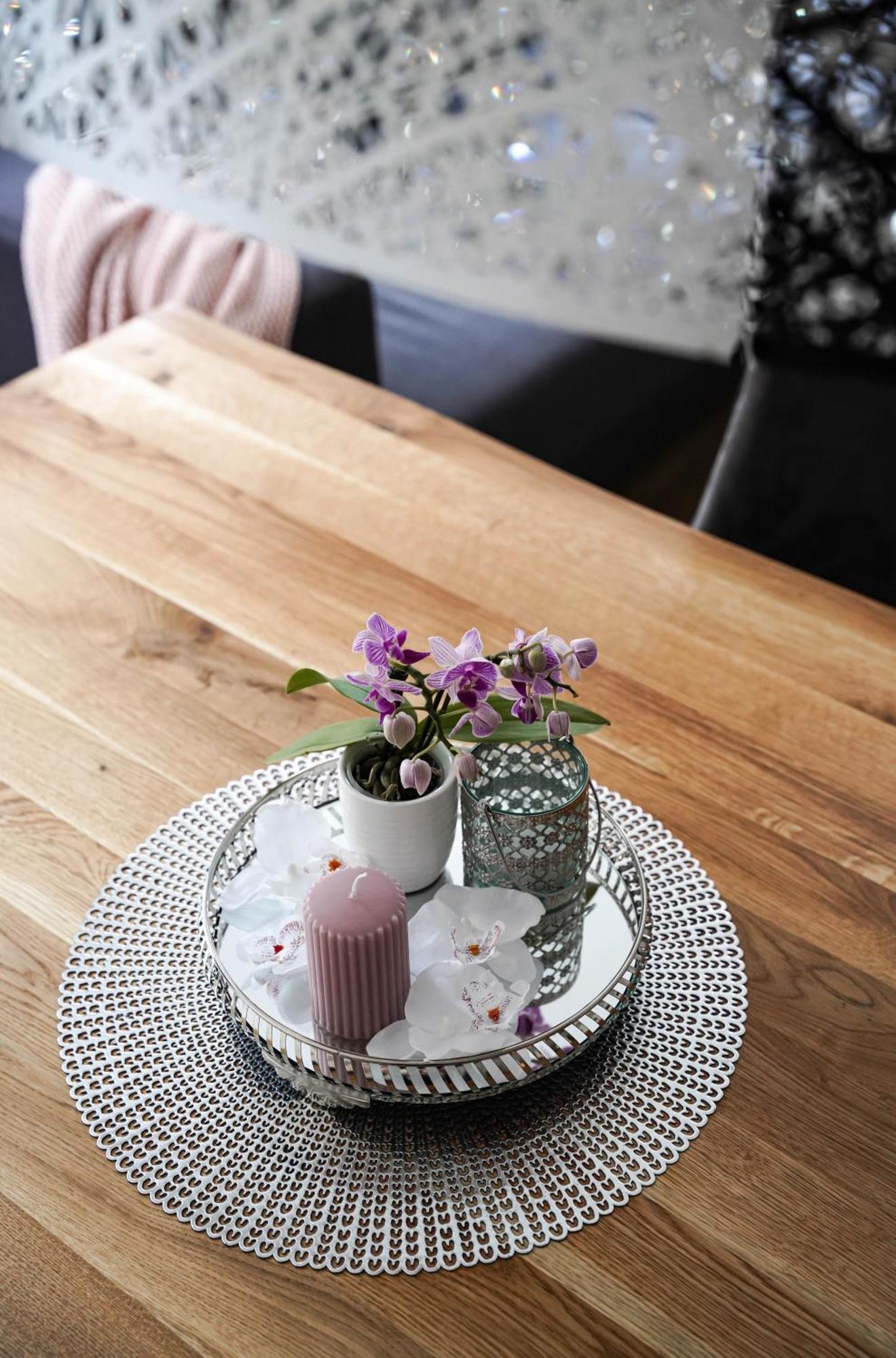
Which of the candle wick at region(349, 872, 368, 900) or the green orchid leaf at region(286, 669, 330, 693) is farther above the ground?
the green orchid leaf at region(286, 669, 330, 693)

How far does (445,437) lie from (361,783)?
71 cm

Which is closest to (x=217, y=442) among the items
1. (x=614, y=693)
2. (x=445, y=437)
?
(x=445, y=437)

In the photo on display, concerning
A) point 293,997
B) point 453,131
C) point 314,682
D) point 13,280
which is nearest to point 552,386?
point 453,131

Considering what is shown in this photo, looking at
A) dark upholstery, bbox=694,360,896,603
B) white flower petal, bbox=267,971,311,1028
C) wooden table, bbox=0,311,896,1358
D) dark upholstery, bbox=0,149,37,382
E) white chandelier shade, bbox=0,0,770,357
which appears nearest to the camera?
wooden table, bbox=0,311,896,1358

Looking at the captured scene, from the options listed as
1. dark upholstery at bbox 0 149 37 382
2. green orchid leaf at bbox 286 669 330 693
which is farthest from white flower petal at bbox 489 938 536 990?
dark upholstery at bbox 0 149 37 382

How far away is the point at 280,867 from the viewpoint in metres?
0.84

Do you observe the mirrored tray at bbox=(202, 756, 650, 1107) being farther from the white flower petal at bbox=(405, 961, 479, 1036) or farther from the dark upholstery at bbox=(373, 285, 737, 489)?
the dark upholstery at bbox=(373, 285, 737, 489)

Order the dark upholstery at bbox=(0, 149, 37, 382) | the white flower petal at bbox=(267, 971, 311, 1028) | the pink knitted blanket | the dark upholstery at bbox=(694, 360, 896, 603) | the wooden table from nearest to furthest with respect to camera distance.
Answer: the wooden table < the white flower petal at bbox=(267, 971, 311, 1028) < the dark upholstery at bbox=(694, 360, 896, 603) < the pink knitted blanket < the dark upholstery at bbox=(0, 149, 37, 382)

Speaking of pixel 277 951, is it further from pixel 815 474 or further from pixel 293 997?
pixel 815 474

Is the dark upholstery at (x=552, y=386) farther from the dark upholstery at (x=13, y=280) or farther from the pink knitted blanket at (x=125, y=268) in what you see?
the dark upholstery at (x=13, y=280)

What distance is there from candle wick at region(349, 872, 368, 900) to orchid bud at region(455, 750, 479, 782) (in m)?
Answer: 0.08

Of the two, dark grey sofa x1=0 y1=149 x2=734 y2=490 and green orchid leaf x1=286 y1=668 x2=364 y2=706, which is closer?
green orchid leaf x1=286 y1=668 x2=364 y2=706

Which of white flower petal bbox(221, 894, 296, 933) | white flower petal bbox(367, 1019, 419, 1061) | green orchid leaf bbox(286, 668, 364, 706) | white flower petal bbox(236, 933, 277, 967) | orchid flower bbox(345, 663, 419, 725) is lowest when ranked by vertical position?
white flower petal bbox(367, 1019, 419, 1061)

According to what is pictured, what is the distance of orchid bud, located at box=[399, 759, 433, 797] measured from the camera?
763mm
